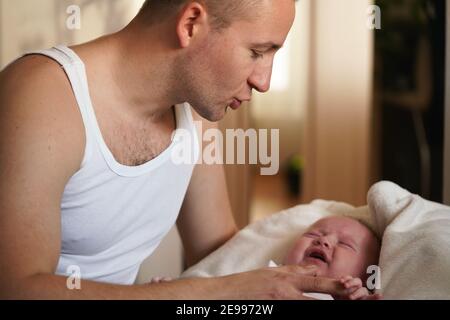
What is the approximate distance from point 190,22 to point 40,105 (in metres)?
0.32

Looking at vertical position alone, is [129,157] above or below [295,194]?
above

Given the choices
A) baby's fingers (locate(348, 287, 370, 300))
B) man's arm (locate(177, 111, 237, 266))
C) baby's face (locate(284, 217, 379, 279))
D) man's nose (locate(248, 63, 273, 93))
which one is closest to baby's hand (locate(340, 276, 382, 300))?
baby's fingers (locate(348, 287, 370, 300))

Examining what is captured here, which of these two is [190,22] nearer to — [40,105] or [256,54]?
[256,54]

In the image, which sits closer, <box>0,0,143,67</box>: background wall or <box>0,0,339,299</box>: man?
<box>0,0,339,299</box>: man

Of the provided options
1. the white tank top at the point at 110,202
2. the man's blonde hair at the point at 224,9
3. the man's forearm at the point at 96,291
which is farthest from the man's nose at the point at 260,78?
the man's forearm at the point at 96,291

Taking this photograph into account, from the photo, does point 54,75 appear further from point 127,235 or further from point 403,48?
point 403,48

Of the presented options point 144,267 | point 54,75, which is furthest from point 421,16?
point 54,75

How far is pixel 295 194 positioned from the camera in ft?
11.8

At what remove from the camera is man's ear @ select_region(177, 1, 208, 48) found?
122 centimetres

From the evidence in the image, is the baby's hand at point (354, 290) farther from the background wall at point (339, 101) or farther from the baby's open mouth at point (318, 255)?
the background wall at point (339, 101)

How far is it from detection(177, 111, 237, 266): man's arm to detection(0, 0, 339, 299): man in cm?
2

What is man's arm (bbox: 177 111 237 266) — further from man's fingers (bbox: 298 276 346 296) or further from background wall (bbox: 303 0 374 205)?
background wall (bbox: 303 0 374 205)

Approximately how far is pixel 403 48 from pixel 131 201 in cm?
295

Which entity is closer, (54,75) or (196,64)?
(54,75)
